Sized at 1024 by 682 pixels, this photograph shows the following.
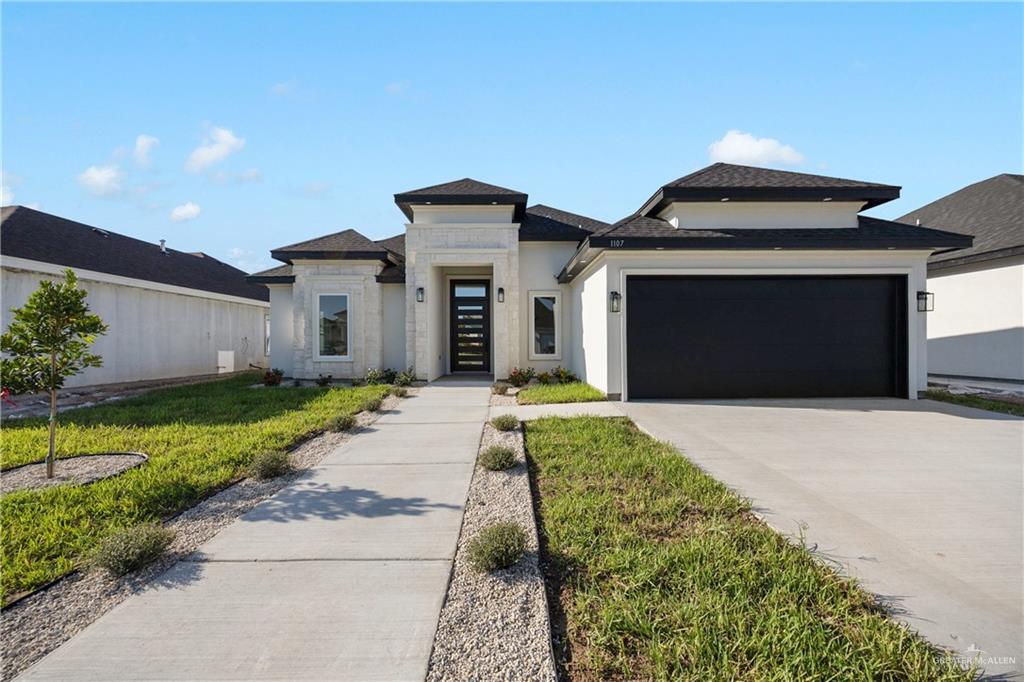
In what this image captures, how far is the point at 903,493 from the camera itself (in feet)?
13.8

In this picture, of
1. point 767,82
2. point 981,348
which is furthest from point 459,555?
point 981,348

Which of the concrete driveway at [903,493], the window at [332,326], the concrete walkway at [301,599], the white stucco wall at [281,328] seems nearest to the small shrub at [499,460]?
the concrete walkway at [301,599]

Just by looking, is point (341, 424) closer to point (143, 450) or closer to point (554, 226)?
point (143, 450)

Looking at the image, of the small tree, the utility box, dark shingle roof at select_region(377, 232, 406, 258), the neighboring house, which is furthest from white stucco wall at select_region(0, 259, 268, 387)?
the small tree

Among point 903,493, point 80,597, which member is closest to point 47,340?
point 80,597

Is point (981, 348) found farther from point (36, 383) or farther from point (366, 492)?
point (36, 383)

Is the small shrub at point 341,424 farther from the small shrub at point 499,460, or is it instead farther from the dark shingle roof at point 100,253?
the dark shingle roof at point 100,253

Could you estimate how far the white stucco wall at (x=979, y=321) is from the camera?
36.2ft

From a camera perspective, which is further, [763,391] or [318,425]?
[763,391]

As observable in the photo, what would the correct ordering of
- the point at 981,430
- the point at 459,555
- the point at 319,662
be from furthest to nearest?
the point at 981,430, the point at 459,555, the point at 319,662

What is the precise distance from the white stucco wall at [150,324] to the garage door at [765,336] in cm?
1354

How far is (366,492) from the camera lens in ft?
14.4

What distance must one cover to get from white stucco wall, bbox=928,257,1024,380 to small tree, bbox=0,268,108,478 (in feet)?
57.5

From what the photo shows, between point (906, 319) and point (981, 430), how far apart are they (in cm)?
339
